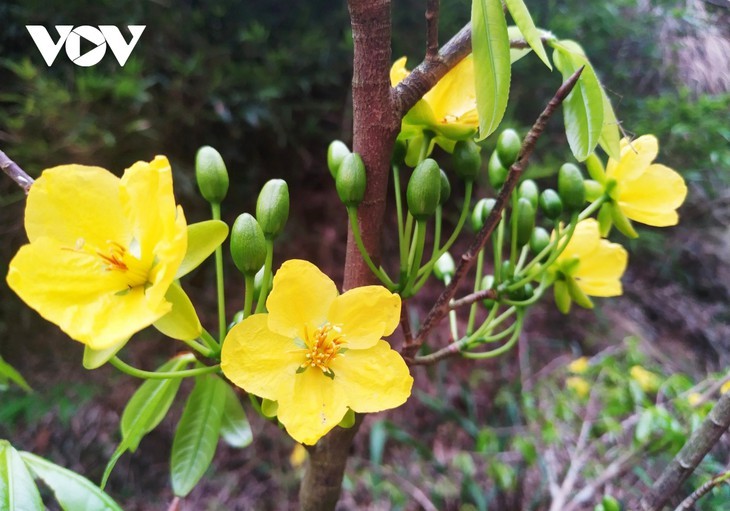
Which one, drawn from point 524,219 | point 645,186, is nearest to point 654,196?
point 645,186

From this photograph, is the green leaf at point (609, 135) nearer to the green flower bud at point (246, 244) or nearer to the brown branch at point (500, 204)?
the brown branch at point (500, 204)

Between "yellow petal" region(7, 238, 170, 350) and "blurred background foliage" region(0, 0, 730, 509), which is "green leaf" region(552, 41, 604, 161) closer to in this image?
"yellow petal" region(7, 238, 170, 350)

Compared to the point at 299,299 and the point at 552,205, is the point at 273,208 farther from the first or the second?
the point at 552,205

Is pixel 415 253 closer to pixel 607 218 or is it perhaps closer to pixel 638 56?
pixel 607 218

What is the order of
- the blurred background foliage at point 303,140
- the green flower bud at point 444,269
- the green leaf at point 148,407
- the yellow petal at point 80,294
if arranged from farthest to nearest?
the blurred background foliage at point 303,140 < the green flower bud at point 444,269 < the green leaf at point 148,407 < the yellow petal at point 80,294

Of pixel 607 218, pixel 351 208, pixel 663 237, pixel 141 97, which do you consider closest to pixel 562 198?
pixel 607 218

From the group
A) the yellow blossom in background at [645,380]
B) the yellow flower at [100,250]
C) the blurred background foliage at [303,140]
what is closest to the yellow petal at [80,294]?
the yellow flower at [100,250]

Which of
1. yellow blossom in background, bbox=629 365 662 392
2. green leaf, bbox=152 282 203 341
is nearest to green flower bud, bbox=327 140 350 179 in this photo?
green leaf, bbox=152 282 203 341
